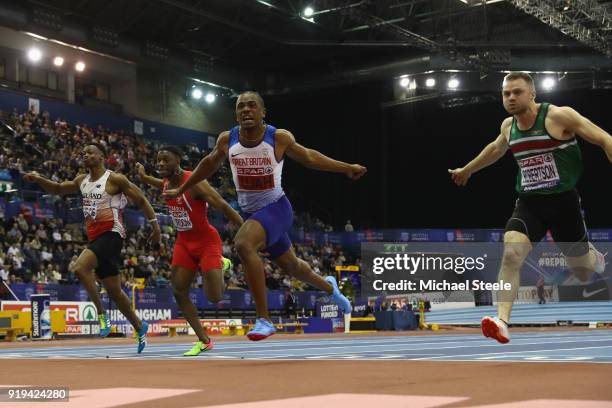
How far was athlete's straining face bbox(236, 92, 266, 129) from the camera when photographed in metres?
7.81

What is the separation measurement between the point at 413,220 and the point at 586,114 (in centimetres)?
970

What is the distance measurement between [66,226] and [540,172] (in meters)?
21.3

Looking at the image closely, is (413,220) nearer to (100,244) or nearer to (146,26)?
(146,26)

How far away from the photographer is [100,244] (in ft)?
33.2

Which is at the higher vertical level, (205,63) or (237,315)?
(205,63)

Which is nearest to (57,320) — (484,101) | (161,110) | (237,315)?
(237,315)

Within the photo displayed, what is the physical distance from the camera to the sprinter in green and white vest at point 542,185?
21.7 feet

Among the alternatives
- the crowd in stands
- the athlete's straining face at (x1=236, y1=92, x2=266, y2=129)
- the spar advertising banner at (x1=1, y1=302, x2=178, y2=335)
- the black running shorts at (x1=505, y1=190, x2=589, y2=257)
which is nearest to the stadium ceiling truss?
the crowd in stands

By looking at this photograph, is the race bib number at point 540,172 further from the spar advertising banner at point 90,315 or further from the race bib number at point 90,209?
the spar advertising banner at point 90,315

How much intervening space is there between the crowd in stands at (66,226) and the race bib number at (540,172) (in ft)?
55.3

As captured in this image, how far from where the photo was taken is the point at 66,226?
26047 millimetres

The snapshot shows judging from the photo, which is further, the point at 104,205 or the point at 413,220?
the point at 413,220

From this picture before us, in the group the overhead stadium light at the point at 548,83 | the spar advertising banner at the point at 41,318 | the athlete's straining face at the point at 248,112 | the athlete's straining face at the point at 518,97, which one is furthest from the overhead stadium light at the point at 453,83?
the athlete's straining face at the point at 518,97

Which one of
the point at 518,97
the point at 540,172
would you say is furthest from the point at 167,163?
the point at 540,172
